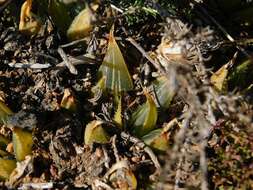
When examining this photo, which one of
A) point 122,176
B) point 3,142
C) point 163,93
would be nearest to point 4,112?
point 3,142

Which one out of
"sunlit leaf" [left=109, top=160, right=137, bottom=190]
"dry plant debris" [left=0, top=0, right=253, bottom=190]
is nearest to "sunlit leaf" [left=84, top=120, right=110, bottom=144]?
"dry plant debris" [left=0, top=0, right=253, bottom=190]

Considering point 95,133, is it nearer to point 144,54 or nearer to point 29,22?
point 144,54

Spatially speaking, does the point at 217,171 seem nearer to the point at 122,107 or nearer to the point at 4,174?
the point at 122,107

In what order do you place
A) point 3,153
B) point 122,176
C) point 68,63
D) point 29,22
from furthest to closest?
point 29,22 → point 68,63 → point 3,153 → point 122,176

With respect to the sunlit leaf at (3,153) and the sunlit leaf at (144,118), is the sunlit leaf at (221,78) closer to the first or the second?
the sunlit leaf at (144,118)

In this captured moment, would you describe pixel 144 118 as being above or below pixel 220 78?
below

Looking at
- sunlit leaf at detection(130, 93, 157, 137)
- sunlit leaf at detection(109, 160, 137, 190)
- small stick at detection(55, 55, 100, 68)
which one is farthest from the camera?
small stick at detection(55, 55, 100, 68)

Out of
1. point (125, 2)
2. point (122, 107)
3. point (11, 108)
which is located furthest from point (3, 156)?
point (125, 2)

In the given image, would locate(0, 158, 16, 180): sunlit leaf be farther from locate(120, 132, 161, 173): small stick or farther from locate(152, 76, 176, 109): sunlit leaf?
locate(152, 76, 176, 109): sunlit leaf
